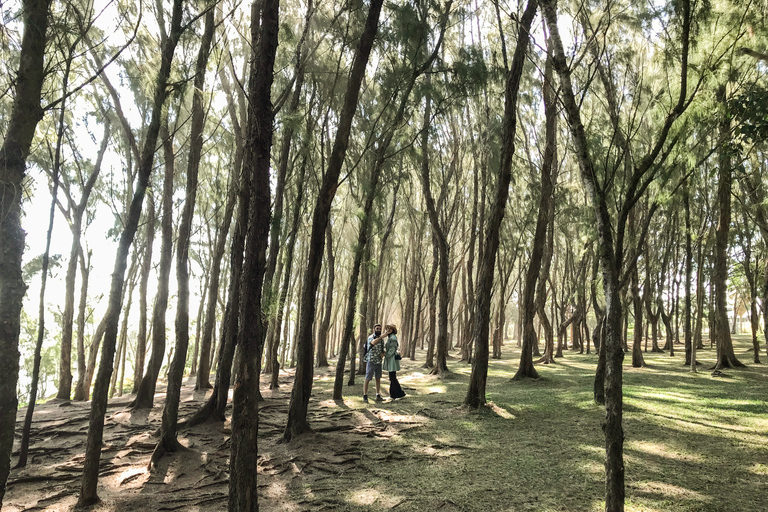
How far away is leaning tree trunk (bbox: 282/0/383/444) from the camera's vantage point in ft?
20.9

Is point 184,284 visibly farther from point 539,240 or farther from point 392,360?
point 539,240

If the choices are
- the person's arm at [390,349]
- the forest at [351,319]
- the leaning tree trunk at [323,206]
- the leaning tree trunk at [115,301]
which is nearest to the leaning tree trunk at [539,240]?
the forest at [351,319]

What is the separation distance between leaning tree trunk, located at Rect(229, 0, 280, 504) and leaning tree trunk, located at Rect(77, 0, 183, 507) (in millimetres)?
1732

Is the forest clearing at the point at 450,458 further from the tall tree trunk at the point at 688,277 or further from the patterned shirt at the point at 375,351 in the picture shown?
the tall tree trunk at the point at 688,277

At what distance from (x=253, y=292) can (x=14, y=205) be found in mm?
2326

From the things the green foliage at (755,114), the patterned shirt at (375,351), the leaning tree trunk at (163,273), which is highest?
the green foliage at (755,114)

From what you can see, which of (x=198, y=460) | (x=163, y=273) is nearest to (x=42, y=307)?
(x=163, y=273)

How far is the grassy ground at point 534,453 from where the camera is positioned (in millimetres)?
4027

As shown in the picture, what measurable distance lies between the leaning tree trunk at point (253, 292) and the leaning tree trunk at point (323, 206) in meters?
2.80

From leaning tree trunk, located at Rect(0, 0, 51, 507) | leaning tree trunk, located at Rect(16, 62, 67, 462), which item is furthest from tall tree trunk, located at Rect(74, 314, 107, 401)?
leaning tree trunk, located at Rect(0, 0, 51, 507)

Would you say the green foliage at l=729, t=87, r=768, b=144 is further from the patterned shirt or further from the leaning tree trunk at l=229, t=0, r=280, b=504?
the patterned shirt

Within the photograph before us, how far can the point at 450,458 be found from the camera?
5.38 m

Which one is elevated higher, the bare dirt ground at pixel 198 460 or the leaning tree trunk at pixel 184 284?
the leaning tree trunk at pixel 184 284

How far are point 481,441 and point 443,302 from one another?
6391 mm
